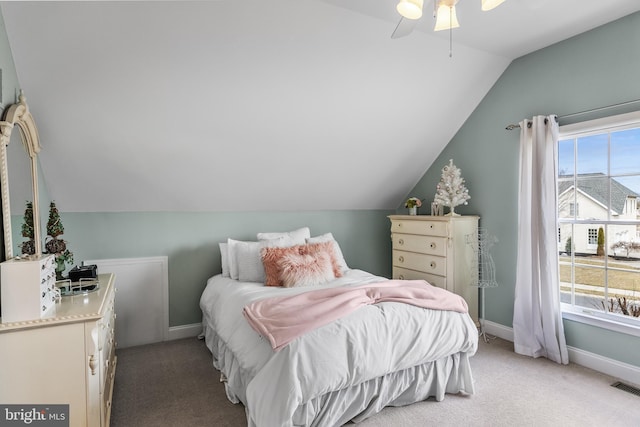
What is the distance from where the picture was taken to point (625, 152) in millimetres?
2758

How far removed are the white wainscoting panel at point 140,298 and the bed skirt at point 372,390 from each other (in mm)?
1103

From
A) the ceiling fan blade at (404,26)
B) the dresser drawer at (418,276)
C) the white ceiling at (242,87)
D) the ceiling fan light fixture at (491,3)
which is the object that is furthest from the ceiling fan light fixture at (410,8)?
the dresser drawer at (418,276)

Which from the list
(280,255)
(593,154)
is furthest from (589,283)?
(280,255)

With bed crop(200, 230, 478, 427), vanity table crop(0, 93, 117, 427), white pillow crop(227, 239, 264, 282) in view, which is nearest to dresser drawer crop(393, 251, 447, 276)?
bed crop(200, 230, 478, 427)

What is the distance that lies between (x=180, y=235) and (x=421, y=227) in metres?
2.50

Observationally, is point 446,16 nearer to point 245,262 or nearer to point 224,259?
point 245,262

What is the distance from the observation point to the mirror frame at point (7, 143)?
1747mm

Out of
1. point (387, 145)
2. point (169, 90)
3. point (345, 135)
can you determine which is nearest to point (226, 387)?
point (169, 90)

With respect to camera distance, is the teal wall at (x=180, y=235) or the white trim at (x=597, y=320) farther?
the teal wall at (x=180, y=235)

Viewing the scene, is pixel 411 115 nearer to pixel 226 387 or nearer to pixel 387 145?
pixel 387 145

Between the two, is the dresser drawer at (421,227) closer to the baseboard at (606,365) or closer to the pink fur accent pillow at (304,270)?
the pink fur accent pillow at (304,270)

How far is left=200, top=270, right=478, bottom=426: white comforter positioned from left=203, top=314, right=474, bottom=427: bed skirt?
0.04ft

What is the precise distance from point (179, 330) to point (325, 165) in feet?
7.37

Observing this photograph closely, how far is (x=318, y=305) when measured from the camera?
213cm
